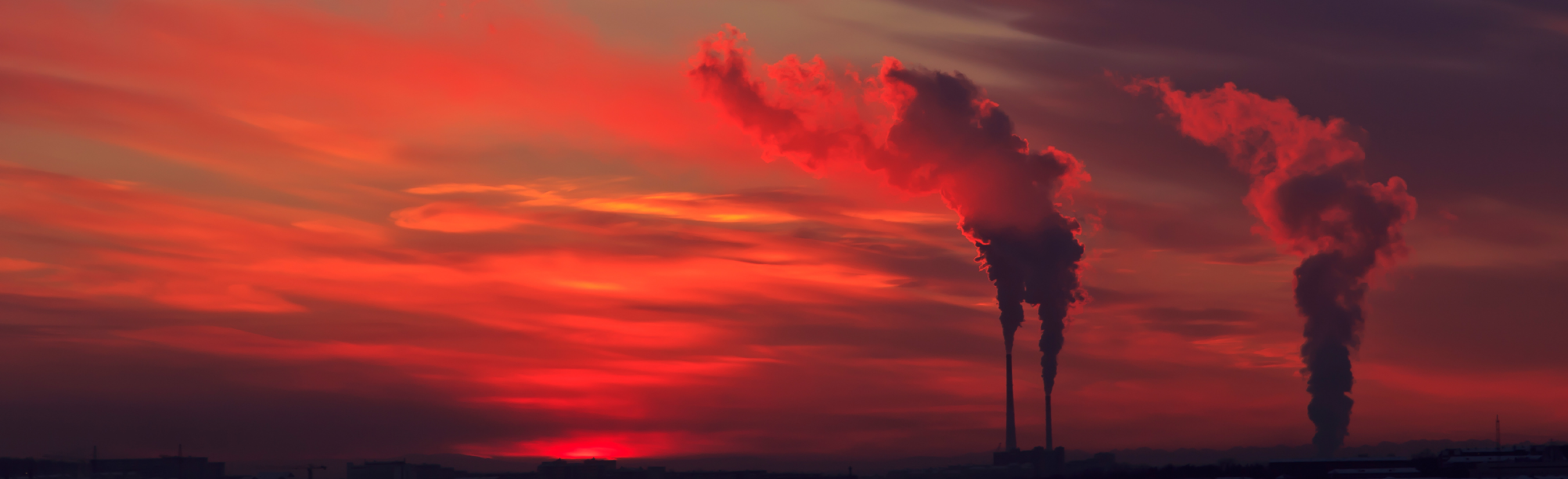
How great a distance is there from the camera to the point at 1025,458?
19875 centimetres

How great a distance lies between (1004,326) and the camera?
167 metres

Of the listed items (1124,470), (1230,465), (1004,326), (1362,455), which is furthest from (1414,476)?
(1124,470)

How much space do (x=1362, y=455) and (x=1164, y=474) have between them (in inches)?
887

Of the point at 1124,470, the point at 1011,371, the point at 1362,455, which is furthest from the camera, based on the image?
the point at 1124,470

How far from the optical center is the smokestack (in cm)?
18312

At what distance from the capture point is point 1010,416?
629ft

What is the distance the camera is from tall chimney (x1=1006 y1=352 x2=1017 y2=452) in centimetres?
18312

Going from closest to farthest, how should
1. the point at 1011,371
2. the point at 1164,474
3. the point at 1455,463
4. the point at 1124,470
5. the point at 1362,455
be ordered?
the point at 1455,463
the point at 1362,455
the point at 1164,474
the point at 1011,371
the point at 1124,470

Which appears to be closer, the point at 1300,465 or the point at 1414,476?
the point at 1414,476

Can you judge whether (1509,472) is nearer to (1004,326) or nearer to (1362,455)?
(1362,455)

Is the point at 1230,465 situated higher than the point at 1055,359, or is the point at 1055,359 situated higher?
the point at 1055,359

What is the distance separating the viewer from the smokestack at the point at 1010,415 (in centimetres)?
18312

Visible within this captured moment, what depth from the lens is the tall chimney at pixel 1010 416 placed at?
183m

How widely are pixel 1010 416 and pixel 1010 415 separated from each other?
0.26ft
